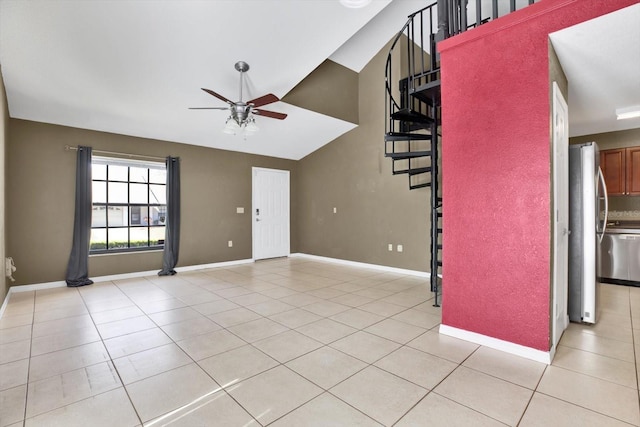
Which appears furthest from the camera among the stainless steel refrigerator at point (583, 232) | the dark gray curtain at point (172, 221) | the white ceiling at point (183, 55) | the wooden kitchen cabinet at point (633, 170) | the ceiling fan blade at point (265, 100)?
the dark gray curtain at point (172, 221)

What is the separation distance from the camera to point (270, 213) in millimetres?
7152

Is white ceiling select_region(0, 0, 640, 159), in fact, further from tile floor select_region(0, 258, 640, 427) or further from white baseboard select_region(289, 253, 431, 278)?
white baseboard select_region(289, 253, 431, 278)

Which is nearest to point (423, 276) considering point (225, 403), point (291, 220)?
point (291, 220)

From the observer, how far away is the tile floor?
5.64ft

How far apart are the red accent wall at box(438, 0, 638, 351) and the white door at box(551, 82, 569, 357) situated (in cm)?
21

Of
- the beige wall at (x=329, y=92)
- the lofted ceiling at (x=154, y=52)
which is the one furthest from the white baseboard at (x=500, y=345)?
the beige wall at (x=329, y=92)

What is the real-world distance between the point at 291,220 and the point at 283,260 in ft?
3.45

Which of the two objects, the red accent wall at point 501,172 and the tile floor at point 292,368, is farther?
the red accent wall at point 501,172

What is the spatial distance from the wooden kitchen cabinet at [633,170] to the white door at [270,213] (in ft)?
20.4

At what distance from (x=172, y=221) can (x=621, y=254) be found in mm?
7258

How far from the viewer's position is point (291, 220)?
7527 mm

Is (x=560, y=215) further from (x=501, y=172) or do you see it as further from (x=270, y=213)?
(x=270, y=213)

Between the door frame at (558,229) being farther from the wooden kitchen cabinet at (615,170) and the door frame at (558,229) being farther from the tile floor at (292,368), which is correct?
the wooden kitchen cabinet at (615,170)

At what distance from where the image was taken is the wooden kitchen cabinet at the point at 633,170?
4629 millimetres
